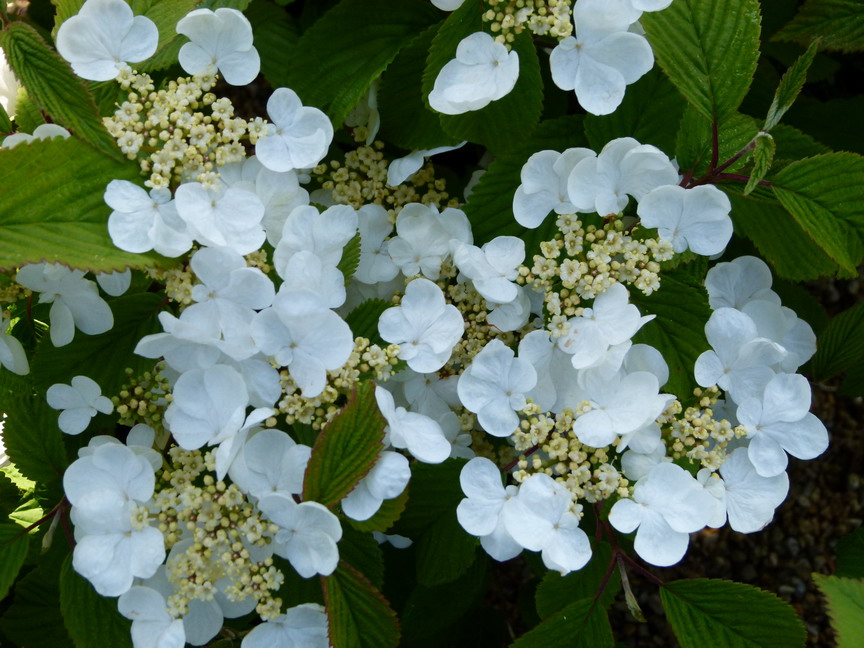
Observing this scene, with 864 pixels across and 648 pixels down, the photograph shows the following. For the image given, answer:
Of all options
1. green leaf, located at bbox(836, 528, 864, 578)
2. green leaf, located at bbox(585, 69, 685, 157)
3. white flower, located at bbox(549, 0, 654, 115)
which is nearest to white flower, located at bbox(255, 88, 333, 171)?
white flower, located at bbox(549, 0, 654, 115)

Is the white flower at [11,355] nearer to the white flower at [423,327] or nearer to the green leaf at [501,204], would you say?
the white flower at [423,327]

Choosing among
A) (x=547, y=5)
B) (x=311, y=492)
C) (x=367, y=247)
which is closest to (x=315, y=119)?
(x=367, y=247)

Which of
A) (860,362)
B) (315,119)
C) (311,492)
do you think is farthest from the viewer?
(860,362)

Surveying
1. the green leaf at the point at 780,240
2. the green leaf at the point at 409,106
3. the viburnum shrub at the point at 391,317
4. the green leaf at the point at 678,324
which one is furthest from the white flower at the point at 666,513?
the green leaf at the point at 409,106

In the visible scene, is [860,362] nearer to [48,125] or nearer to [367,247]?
[367,247]

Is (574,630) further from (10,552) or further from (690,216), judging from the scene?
(10,552)

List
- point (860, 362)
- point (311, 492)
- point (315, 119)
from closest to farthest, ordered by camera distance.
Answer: point (311, 492) → point (315, 119) → point (860, 362)
